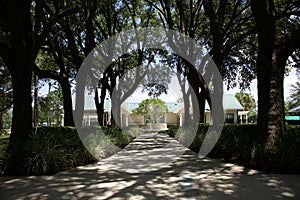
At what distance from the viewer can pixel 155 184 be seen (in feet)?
18.3

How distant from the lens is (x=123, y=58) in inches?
776

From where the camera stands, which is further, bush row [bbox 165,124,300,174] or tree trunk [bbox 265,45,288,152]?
tree trunk [bbox 265,45,288,152]

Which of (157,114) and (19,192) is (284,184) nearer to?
(19,192)

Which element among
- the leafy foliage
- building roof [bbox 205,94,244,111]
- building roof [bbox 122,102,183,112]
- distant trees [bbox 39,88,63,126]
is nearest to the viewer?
distant trees [bbox 39,88,63,126]

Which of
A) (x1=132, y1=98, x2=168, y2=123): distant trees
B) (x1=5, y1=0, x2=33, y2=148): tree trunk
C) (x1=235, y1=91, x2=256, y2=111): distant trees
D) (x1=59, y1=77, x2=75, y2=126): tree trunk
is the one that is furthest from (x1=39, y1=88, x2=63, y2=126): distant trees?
(x1=235, y1=91, x2=256, y2=111): distant trees

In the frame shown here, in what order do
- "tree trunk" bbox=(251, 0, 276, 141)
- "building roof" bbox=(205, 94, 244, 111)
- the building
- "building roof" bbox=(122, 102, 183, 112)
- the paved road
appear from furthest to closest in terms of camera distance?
"building roof" bbox=(122, 102, 183, 112), the building, "building roof" bbox=(205, 94, 244, 111), "tree trunk" bbox=(251, 0, 276, 141), the paved road

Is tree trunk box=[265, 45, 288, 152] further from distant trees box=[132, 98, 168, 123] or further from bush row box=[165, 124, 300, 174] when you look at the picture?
distant trees box=[132, 98, 168, 123]

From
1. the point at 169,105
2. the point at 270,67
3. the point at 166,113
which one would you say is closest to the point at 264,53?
the point at 270,67

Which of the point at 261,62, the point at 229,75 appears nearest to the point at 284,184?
the point at 261,62

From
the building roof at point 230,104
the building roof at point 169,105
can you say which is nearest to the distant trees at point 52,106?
the building roof at point 169,105

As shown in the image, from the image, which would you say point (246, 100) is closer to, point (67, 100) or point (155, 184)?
point (67, 100)

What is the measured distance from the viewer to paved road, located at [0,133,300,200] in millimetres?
4781

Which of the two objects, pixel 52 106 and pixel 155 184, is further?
pixel 52 106

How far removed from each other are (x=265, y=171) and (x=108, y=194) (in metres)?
4.09
